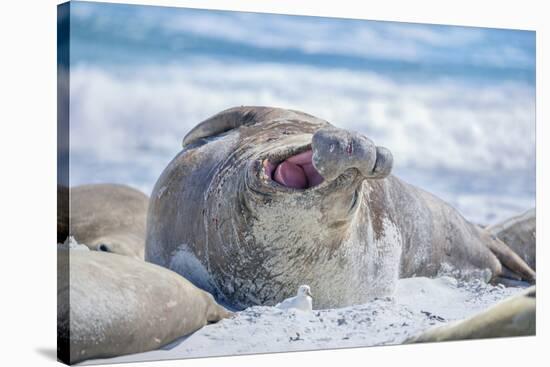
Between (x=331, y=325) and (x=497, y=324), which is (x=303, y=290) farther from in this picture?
(x=497, y=324)

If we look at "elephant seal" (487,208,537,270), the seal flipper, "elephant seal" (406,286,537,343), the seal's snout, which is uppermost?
the seal's snout

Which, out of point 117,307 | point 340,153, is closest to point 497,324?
point 340,153

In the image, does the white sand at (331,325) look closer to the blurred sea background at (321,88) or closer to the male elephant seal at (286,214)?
the male elephant seal at (286,214)

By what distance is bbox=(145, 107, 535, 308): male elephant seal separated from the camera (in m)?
4.95

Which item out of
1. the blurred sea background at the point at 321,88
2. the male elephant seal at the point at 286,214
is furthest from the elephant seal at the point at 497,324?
the blurred sea background at the point at 321,88

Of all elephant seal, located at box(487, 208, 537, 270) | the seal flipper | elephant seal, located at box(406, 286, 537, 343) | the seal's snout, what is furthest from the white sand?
the seal's snout

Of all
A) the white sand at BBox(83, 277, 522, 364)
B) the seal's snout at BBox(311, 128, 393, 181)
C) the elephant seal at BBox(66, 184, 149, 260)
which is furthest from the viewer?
the elephant seal at BBox(66, 184, 149, 260)

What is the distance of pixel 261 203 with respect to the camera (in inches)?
201

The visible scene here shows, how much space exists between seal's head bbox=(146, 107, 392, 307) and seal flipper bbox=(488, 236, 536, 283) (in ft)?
5.78

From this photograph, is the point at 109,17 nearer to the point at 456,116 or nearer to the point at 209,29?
the point at 209,29

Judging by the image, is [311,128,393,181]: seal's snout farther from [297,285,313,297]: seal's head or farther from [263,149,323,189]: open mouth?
[297,285,313,297]: seal's head

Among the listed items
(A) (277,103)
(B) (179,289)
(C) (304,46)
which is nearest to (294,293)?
(B) (179,289)

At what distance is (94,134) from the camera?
519cm

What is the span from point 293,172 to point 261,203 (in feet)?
0.82
